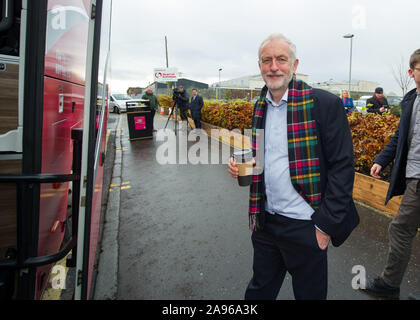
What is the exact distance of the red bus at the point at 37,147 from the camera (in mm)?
1550

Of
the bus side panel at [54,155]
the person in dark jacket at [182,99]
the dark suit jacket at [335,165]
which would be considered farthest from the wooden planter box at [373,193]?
the person in dark jacket at [182,99]

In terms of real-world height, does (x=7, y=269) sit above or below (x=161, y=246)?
above

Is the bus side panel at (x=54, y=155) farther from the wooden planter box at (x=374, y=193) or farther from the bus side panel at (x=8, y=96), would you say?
the wooden planter box at (x=374, y=193)

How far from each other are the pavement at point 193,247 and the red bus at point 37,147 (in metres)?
0.84

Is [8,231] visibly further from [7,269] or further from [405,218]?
[405,218]

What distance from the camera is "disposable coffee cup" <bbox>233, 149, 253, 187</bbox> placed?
1711mm

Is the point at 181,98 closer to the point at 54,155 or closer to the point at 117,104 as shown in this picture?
the point at 54,155

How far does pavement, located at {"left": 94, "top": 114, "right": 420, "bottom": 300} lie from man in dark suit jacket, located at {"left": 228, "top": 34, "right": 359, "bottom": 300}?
36.9 inches

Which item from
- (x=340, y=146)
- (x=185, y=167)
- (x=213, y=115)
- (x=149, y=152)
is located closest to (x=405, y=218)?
(x=340, y=146)

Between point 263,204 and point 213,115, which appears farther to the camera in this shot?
point 213,115

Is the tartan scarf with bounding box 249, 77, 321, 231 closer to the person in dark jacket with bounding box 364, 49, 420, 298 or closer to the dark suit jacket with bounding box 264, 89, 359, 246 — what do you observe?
the dark suit jacket with bounding box 264, 89, 359, 246

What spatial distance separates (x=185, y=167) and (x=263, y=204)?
4749mm
